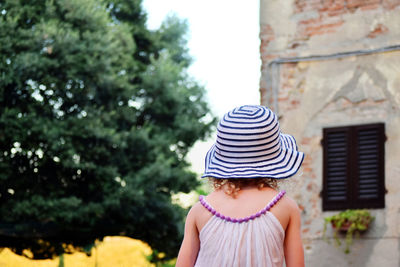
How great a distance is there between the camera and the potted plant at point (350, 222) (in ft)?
33.3

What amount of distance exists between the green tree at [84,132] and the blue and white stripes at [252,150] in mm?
15234

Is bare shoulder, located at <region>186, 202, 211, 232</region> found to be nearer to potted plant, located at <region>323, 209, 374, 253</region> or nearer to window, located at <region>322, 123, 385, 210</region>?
potted plant, located at <region>323, 209, 374, 253</region>

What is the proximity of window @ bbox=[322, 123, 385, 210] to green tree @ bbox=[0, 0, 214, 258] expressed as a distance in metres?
8.71

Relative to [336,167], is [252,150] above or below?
above

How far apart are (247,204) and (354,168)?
787 cm

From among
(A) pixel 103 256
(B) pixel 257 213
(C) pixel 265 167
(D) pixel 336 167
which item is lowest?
(A) pixel 103 256

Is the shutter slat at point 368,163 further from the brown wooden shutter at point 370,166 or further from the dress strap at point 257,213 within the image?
the dress strap at point 257,213

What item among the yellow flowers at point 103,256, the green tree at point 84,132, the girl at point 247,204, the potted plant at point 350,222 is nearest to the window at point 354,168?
the potted plant at point 350,222

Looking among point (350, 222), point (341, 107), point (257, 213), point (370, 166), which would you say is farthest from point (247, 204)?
point (341, 107)

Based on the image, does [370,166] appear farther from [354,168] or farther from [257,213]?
[257,213]

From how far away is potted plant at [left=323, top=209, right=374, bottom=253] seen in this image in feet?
33.3

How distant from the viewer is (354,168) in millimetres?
10477

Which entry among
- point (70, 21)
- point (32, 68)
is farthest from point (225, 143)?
point (70, 21)

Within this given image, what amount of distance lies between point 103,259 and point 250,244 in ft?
68.0
